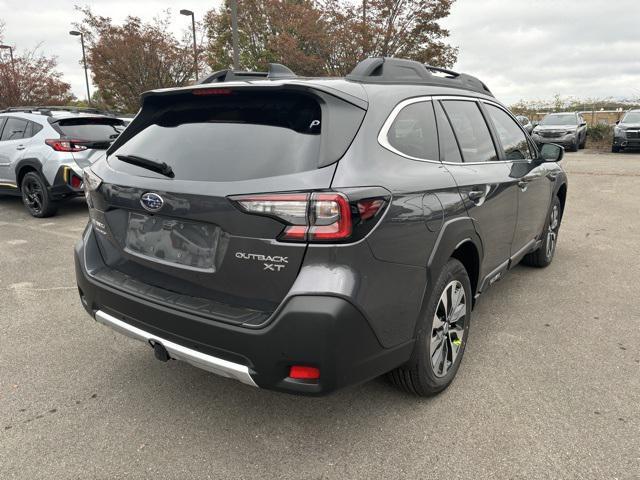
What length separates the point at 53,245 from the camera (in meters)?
6.13

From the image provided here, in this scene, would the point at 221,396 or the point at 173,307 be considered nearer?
the point at 173,307

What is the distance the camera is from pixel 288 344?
6.47 feet

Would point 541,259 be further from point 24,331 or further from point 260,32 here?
point 260,32

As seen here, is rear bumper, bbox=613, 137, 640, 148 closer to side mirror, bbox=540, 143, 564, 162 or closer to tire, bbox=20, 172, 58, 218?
side mirror, bbox=540, 143, 564, 162

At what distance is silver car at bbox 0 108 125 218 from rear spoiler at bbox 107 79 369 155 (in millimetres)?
5170

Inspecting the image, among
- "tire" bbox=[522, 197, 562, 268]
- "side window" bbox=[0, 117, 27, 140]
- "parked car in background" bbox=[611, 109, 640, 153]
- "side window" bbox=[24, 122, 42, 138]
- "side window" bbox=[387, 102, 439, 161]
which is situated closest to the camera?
"side window" bbox=[387, 102, 439, 161]

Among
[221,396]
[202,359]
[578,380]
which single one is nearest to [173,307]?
[202,359]

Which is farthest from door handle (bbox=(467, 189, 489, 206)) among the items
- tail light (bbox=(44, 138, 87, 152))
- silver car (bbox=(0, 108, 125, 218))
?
tail light (bbox=(44, 138, 87, 152))

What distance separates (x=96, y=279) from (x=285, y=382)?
4.08ft

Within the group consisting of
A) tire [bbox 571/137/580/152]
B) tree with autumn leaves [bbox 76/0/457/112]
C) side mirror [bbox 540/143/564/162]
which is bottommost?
tire [bbox 571/137/580/152]

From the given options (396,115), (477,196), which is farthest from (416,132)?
(477,196)

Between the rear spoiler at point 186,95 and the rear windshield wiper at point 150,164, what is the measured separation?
0.27 meters

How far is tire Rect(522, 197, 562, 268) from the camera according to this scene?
15.7ft

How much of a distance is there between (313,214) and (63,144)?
268 inches
